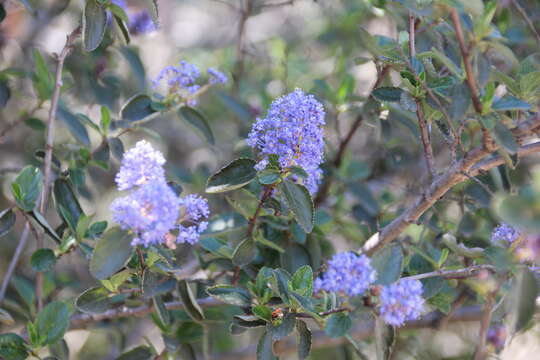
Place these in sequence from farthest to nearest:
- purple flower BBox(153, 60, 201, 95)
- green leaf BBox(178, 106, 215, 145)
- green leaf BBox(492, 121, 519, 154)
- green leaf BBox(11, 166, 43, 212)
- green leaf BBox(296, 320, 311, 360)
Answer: green leaf BBox(178, 106, 215, 145)
purple flower BBox(153, 60, 201, 95)
green leaf BBox(11, 166, 43, 212)
green leaf BBox(296, 320, 311, 360)
green leaf BBox(492, 121, 519, 154)

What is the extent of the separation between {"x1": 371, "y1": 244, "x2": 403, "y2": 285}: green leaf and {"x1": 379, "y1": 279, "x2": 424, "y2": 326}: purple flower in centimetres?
6

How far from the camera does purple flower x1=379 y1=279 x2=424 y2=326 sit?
97cm

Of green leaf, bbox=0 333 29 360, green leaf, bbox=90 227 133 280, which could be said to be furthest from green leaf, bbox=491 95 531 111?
green leaf, bbox=0 333 29 360

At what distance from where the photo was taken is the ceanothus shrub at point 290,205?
3.37ft

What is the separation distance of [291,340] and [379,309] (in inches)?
28.8

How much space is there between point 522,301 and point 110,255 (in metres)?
0.65

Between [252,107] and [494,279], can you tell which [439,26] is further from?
[252,107]

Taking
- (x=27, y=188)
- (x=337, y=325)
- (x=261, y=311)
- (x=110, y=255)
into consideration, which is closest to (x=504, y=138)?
(x=337, y=325)

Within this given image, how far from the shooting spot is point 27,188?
1.27 m

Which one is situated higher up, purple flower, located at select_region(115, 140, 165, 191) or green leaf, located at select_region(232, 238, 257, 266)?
purple flower, located at select_region(115, 140, 165, 191)

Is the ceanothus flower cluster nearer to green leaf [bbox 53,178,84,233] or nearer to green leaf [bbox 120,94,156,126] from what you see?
green leaf [bbox 53,178,84,233]

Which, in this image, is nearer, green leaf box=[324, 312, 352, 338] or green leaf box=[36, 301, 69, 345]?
green leaf box=[324, 312, 352, 338]

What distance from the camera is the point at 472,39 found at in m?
1.08

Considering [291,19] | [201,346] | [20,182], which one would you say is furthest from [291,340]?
[291,19]
